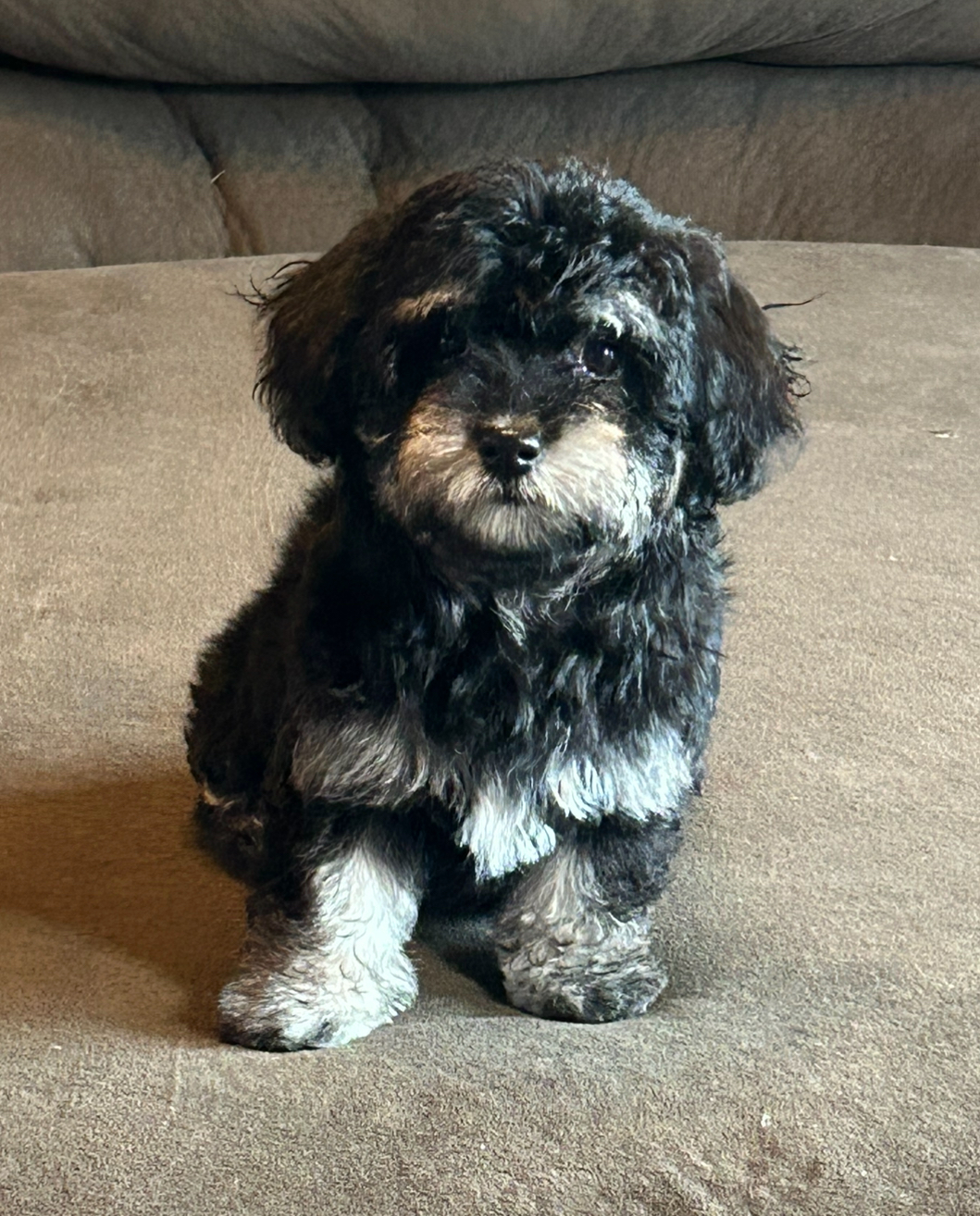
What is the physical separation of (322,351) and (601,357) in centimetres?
29

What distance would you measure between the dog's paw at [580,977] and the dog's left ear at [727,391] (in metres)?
0.52

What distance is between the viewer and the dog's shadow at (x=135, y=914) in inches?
70.0

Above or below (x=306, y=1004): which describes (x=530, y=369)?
above

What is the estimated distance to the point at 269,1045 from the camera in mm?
1730

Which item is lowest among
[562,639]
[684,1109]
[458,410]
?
[684,1109]

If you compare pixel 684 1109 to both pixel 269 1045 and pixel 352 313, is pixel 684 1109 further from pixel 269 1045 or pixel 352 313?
pixel 352 313

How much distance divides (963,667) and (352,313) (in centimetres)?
125

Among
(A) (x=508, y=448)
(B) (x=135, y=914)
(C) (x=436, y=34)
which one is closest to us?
(A) (x=508, y=448)

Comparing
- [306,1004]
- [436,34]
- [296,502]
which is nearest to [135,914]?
[306,1004]

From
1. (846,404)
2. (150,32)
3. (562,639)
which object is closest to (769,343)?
(562,639)

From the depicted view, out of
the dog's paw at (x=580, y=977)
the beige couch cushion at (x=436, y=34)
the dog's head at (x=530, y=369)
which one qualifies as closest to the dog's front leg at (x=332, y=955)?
the dog's paw at (x=580, y=977)

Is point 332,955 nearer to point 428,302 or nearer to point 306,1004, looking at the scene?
point 306,1004

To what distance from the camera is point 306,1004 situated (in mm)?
1760

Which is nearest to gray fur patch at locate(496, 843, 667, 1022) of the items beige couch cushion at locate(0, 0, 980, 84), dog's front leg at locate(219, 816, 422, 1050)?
dog's front leg at locate(219, 816, 422, 1050)
